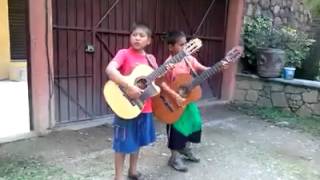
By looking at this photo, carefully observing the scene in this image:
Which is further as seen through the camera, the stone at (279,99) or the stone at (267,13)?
the stone at (267,13)

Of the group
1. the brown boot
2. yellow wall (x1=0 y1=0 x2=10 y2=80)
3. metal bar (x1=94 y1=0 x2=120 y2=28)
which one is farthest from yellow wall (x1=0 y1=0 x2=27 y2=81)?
the brown boot

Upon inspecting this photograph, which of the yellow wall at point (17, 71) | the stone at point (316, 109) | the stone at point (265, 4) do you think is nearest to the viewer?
the stone at point (316, 109)

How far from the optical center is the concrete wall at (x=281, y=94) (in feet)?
20.0

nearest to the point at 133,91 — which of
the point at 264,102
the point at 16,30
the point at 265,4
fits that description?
the point at 264,102

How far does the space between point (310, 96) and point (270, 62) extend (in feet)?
2.82

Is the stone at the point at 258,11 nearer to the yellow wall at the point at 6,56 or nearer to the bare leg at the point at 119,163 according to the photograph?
the bare leg at the point at 119,163

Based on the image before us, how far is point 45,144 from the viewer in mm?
4266

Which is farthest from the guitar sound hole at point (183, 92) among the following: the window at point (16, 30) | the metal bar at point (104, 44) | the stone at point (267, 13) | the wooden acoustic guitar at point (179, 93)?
the window at point (16, 30)

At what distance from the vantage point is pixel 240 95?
696 centimetres

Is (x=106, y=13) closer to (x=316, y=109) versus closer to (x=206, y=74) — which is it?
(x=206, y=74)

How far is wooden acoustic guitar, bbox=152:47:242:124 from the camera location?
3.44 meters

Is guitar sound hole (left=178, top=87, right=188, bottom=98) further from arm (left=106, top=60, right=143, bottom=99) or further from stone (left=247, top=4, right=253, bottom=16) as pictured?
stone (left=247, top=4, right=253, bottom=16)

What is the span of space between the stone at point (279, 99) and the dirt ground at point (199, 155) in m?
1.15

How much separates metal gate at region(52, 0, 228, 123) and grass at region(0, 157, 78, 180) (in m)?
1.10
